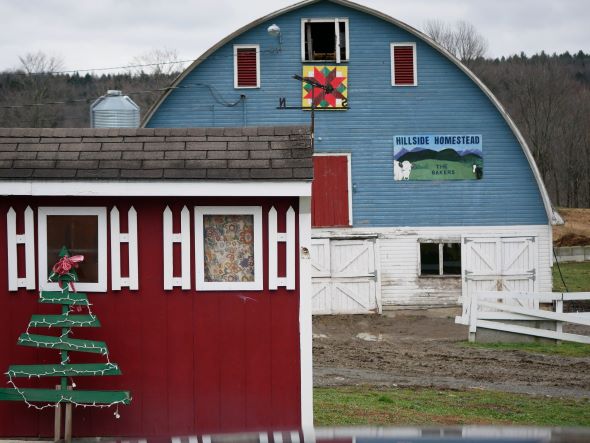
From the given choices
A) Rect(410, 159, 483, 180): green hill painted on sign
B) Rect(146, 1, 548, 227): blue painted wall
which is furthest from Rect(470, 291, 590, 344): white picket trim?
Rect(410, 159, 483, 180): green hill painted on sign

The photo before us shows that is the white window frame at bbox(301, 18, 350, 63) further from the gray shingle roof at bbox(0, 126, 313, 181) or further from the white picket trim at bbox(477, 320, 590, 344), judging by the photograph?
the gray shingle roof at bbox(0, 126, 313, 181)

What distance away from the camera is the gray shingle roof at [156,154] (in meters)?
9.41

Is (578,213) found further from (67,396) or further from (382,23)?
(67,396)

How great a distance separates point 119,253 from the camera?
9.61 meters

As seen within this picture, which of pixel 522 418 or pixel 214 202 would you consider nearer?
pixel 214 202

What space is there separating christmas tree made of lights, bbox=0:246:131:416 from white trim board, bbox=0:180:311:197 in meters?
0.60

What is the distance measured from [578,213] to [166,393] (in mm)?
44548

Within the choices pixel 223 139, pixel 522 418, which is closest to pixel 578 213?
pixel 522 418

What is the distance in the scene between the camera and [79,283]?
31.5ft

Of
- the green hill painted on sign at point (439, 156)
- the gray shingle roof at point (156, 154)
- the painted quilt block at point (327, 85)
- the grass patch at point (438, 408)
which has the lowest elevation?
the grass patch at point (438, 408)

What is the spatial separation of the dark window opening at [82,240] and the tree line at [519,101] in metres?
44.6

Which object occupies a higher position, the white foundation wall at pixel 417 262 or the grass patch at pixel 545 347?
the white foundation wall at pixel 417 262

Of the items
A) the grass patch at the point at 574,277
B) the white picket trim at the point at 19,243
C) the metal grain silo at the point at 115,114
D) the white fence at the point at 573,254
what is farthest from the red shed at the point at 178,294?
the white fence at the point at 573,254

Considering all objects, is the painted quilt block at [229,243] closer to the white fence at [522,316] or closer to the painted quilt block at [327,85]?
the white fence at [522,316]
